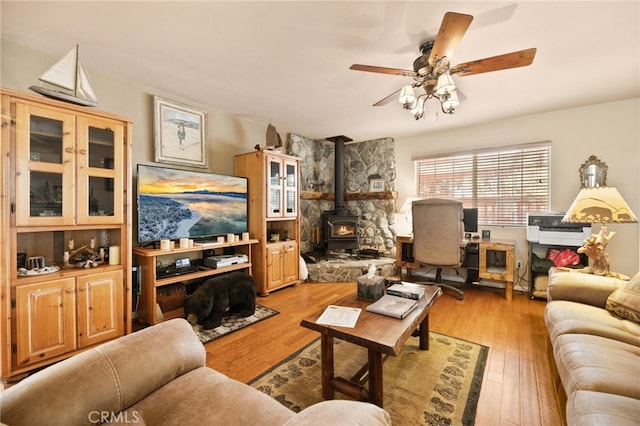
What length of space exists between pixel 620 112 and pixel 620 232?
140 cm

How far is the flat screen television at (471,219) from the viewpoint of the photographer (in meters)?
3.80

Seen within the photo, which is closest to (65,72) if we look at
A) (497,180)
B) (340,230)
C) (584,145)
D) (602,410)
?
(602,410)

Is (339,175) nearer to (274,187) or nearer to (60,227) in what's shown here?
(274,187)

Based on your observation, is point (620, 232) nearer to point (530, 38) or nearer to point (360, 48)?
point (530, 38)

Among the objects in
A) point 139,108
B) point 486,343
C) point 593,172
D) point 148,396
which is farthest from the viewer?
point 593,172

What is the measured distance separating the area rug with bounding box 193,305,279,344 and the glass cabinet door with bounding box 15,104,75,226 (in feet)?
4.49

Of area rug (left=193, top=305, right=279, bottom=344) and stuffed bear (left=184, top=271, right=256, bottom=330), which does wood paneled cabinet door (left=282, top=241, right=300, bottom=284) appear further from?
stuffed bear (left=184, top=271, right=256, bottom=330)

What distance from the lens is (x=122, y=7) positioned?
5.40 feet

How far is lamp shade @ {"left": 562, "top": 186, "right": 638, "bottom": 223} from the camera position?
200 cm

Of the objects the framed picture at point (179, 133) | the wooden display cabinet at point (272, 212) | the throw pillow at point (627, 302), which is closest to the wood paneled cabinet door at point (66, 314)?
the framed picture at point (179, 133)

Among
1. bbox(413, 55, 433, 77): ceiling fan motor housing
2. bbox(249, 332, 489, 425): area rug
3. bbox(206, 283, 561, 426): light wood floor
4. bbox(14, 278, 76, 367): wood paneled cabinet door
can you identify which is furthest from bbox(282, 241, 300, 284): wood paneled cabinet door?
bbox(413, 55, 433, 77): ceiling fan motor housing

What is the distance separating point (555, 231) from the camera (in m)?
3.09

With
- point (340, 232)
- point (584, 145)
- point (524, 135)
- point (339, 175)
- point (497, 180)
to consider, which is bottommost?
point (340, 232)

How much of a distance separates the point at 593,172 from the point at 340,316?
12.2ft
